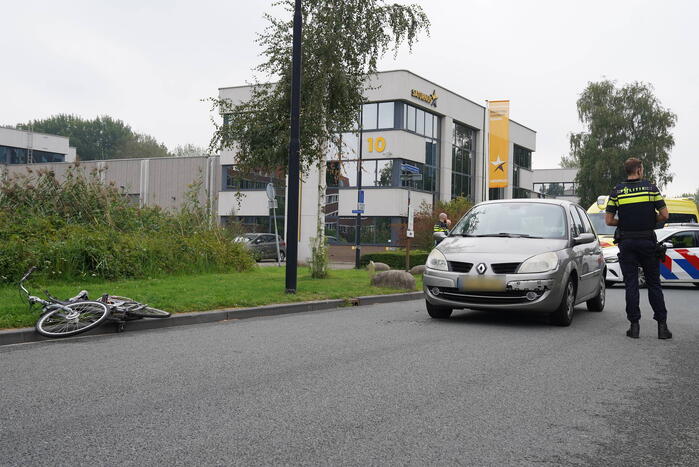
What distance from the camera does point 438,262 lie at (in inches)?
353

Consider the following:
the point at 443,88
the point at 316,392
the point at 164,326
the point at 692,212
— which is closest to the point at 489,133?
the point at 443,88

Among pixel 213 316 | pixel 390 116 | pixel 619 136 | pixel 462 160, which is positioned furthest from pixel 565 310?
A: pixel 619 136

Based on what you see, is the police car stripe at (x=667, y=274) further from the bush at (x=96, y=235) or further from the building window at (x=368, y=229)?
the building window at (x=368, y=229)

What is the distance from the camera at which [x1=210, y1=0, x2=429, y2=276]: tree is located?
1507 centimetres

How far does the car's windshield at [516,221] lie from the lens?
922cm

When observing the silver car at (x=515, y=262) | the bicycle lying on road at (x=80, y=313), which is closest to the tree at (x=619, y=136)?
the silver car at (x=515, y=262)

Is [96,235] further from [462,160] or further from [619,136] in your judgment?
[619,136]

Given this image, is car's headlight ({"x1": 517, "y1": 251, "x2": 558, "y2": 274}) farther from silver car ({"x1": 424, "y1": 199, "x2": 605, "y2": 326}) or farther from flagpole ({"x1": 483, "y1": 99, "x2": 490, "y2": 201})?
flagpole ({"x1": 483, "y1": 99, "x2": 490, "y2": 201})

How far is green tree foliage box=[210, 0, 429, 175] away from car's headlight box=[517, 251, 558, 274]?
769cm

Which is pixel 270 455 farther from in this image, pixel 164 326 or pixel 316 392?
pixel 164 326

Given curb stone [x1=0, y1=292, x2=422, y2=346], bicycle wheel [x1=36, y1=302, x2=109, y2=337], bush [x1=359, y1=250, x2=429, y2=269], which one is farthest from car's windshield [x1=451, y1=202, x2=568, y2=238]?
bush [x1=359, y1=250, x2=429, y2=269]

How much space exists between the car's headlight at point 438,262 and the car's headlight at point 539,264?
0.96m

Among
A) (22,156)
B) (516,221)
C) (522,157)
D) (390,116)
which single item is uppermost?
(22,156)

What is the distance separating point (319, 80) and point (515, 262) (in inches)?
317
